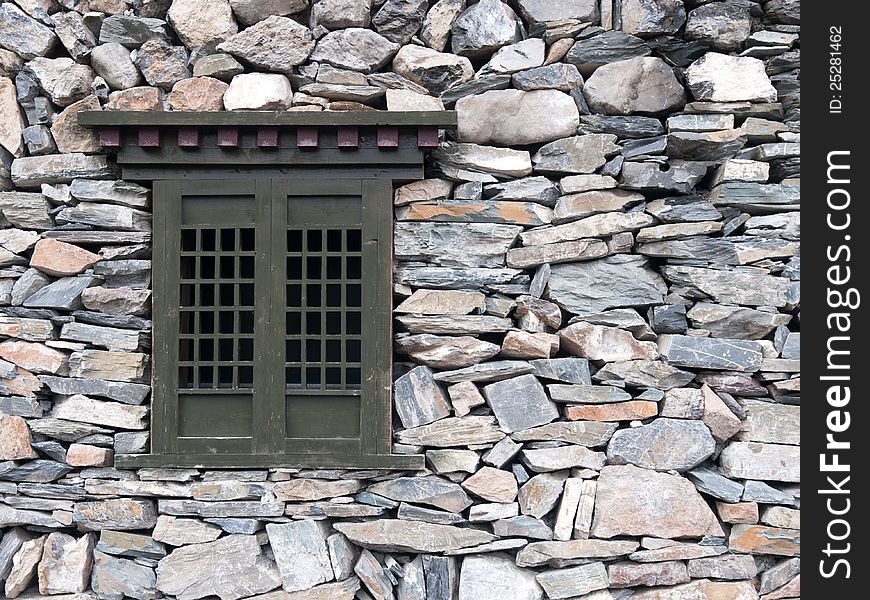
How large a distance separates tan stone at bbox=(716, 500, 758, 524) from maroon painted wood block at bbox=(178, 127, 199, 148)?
11.0 ft

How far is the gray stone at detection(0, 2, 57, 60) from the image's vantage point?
387 centimetres

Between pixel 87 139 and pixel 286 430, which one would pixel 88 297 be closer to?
pixel 87 139

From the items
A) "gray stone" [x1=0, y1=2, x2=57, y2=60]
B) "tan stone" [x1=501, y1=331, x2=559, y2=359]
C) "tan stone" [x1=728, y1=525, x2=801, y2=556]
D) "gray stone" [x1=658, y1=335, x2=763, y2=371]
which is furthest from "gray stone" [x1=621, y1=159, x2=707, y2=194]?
"gray stone" [x1=0, y1=2, x2=57, y2=60]

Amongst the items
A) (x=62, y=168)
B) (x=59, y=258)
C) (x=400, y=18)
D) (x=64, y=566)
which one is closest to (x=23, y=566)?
(x=64, y=566)

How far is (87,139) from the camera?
382 centimetres

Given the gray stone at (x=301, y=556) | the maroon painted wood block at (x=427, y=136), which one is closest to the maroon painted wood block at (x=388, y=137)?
the maroon painted wood block at (x=427, y=136)

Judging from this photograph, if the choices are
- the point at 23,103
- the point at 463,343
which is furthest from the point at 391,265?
the point at 23,103

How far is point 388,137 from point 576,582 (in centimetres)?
250

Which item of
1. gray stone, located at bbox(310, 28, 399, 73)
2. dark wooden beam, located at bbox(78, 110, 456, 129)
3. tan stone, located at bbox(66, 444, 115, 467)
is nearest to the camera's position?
dark wooden beam, located at bbox(78, 110, 456, 129)

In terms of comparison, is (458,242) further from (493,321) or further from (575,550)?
(575,550)

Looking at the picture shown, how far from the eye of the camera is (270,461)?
3.69 metres

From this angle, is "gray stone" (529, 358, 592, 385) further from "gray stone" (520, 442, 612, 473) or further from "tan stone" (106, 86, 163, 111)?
"tan stone" (106, 86, 163, 111)

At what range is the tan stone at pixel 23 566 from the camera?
371 centimetres

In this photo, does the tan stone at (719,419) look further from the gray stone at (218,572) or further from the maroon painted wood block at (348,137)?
Result: the gray stone at (218,572)
